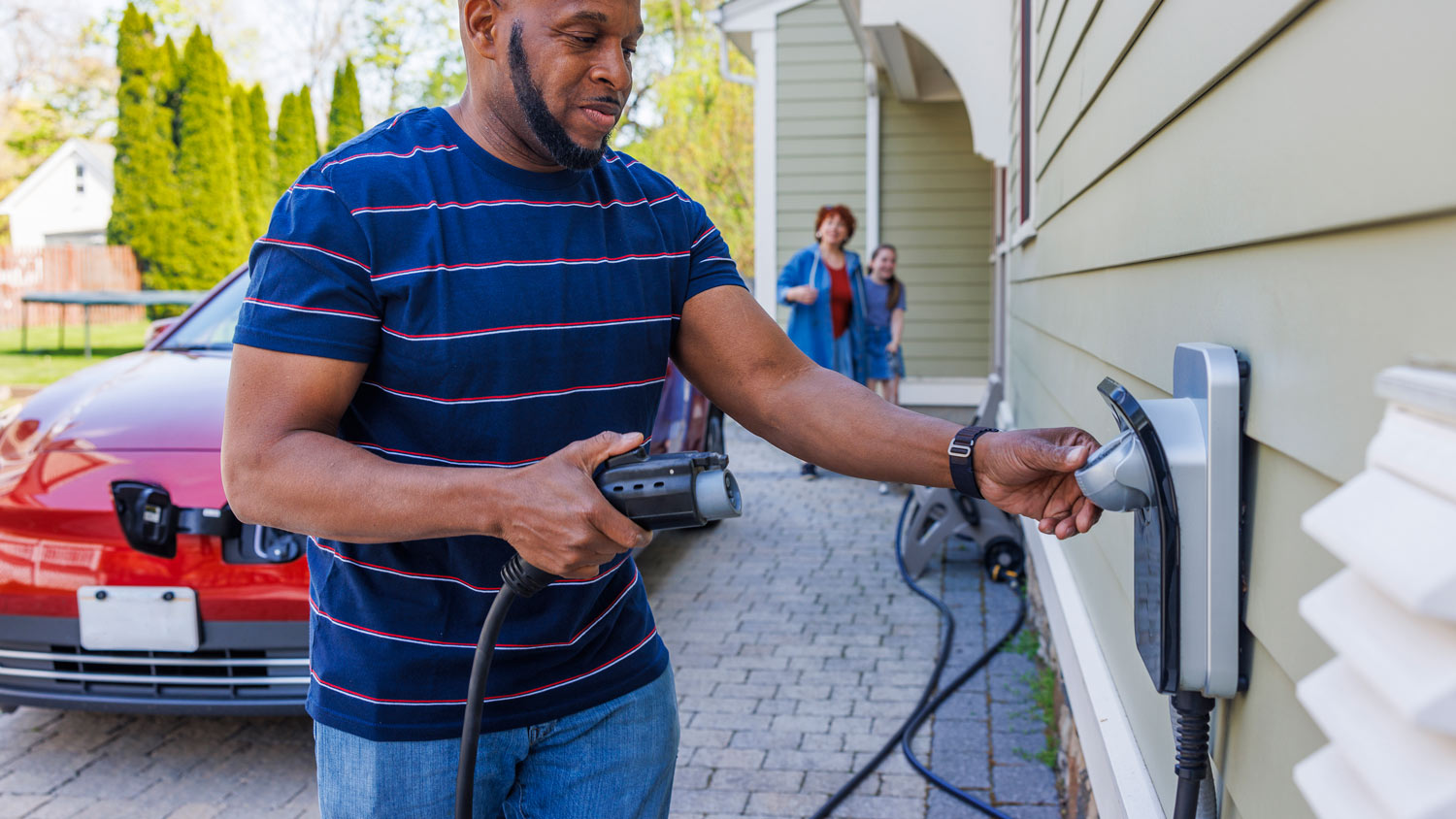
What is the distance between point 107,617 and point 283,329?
97.6 inches

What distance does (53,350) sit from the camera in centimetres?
2067

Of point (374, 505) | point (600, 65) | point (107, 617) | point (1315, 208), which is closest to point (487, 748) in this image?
point (374, 505)

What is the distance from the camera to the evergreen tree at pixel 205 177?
23.0 meters

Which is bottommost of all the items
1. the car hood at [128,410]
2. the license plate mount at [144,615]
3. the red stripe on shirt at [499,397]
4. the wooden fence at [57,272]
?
the license plate mount at [144,615]

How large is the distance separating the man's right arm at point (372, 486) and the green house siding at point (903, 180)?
31.4ft

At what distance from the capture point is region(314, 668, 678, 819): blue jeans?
176 cm

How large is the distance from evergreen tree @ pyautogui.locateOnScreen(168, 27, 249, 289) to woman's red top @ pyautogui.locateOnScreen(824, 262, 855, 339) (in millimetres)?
18801

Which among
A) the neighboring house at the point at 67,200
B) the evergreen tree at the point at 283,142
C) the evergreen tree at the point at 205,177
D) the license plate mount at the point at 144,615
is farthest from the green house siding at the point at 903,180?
the neighboring house at the point at 67,200

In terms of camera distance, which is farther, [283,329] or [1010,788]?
[1010,788]

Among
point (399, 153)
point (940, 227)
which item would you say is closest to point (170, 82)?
point (940, 227)

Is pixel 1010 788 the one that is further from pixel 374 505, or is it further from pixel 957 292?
pixel 957 292

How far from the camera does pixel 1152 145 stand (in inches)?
79.4

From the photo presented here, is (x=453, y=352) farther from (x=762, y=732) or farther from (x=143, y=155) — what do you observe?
(x=143, y=155)

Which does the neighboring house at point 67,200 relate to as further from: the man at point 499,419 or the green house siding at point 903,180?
the man at point 499,419
